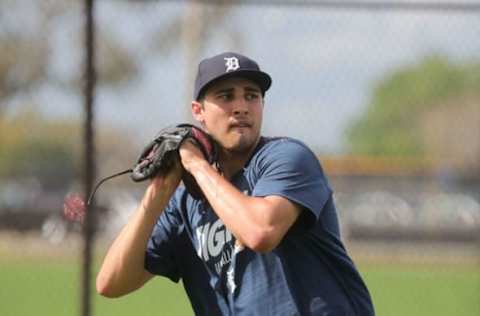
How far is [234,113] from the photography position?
3537 millimetres

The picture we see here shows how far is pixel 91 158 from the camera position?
6105 mm

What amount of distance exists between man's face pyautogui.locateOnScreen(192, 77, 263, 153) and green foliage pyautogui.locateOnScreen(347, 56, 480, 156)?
5635mm

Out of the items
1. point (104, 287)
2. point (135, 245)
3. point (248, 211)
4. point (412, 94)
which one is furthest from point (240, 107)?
point (412, 94)

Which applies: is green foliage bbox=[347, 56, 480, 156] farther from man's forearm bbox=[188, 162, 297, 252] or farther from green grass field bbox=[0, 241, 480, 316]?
man's forearm bbox=[188, 162, 297, 252]

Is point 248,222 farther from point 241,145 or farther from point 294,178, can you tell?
point 241,145

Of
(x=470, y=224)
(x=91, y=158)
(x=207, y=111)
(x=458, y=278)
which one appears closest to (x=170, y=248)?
(x=207, y=111)

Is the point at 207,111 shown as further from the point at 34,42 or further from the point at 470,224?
the point at 470,224

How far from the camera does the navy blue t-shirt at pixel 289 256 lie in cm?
339

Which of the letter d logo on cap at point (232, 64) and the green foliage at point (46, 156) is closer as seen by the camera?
the letter d logo on cap at point (232, 64)

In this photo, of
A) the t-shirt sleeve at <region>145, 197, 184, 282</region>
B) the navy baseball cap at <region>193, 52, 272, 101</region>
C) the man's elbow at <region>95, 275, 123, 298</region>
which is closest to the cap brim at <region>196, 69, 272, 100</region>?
the navy baseball cap at <region>193, 52, 272, 101</region>

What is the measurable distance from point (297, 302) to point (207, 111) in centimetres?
71

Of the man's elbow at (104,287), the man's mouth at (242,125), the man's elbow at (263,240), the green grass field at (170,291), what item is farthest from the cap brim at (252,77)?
the green grass field at (170,291)

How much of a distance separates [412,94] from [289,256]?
777 cm

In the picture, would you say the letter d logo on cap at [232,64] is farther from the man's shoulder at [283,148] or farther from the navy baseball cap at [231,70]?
the man's shoulder at [283,148]
